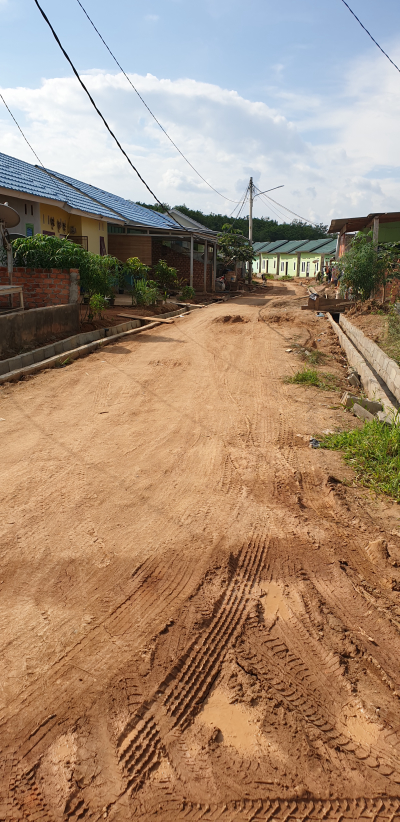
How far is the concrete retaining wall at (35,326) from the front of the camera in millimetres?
8039

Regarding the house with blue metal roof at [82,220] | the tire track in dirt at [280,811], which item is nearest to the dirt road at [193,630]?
the tire track in dirt at [280,811]

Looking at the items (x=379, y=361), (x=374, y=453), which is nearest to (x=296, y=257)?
(x=379, y=361)

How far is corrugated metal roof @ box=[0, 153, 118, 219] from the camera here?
1280 centimetres

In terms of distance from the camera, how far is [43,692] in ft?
7.36

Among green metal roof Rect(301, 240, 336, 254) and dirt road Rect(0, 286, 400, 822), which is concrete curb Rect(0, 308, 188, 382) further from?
green metal roof Rect(301, 240, 336, 254)

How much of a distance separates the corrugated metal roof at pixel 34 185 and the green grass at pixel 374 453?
34.3ft

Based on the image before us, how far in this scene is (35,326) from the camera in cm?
883

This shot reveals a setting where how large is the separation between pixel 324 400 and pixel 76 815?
5.79 m

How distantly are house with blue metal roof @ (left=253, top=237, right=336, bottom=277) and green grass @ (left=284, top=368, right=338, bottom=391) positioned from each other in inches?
1616

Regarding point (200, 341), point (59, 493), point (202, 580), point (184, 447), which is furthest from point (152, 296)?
point (202, 580)

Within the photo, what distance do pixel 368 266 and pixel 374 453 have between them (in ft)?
38.8

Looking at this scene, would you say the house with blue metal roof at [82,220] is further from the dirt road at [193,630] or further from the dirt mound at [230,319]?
the dirt road at [193,630]

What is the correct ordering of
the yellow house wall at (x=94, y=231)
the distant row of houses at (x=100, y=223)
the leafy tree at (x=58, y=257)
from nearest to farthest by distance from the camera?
1. the leafy tree at (x=58, y=257)
2. the distant row of houses at (x=100, y=223)
3. the yellow house wall at (x=94, y=231)

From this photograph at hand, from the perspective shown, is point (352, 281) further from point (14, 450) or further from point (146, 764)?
point (146, 764)
